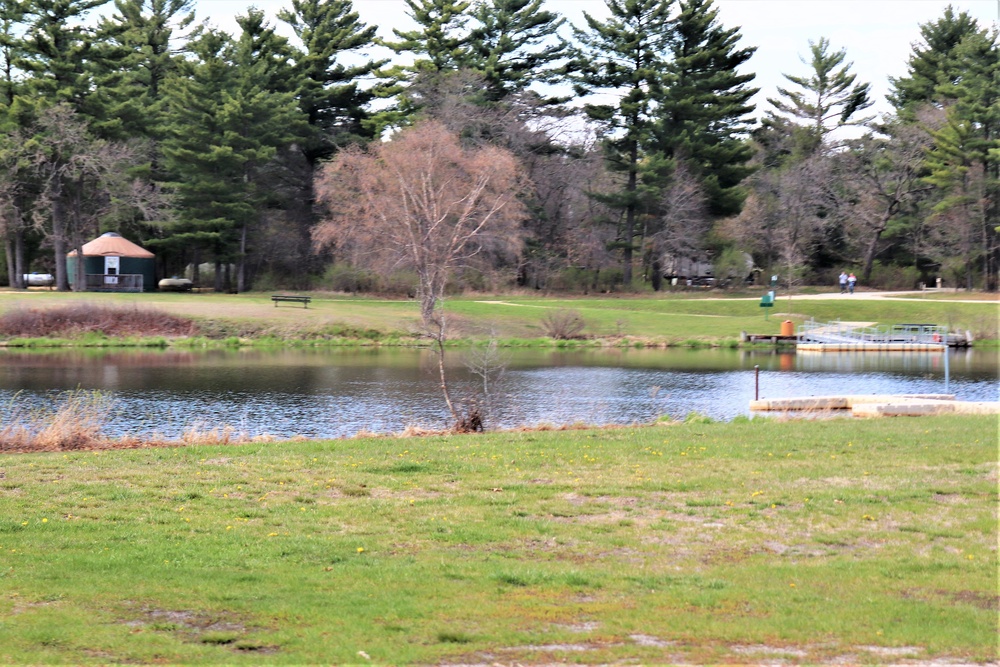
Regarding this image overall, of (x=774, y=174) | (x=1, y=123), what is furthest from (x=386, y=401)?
(x=774, y=174)

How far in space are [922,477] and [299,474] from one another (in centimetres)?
783

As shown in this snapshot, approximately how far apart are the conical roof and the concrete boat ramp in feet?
165

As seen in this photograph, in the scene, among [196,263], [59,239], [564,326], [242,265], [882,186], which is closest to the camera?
[564,326]

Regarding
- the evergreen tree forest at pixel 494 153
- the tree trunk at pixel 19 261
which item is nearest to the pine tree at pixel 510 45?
the evergreen tree forest at pixel 494 153

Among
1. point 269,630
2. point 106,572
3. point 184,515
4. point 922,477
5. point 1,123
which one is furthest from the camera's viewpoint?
point 1,123

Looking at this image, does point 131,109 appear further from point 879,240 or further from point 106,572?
point 106,572

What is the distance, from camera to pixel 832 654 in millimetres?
6465

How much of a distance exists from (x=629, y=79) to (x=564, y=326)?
23490 millimetres

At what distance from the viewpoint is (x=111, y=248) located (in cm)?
6481

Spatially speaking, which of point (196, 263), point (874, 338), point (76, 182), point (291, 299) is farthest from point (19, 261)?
point (874, 338)

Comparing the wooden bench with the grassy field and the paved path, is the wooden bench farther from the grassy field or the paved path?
the grassy field

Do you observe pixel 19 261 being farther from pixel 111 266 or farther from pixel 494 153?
pixel 494 153

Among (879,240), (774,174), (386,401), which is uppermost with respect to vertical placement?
(774,174)

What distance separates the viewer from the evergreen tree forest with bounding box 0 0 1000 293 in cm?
6147
